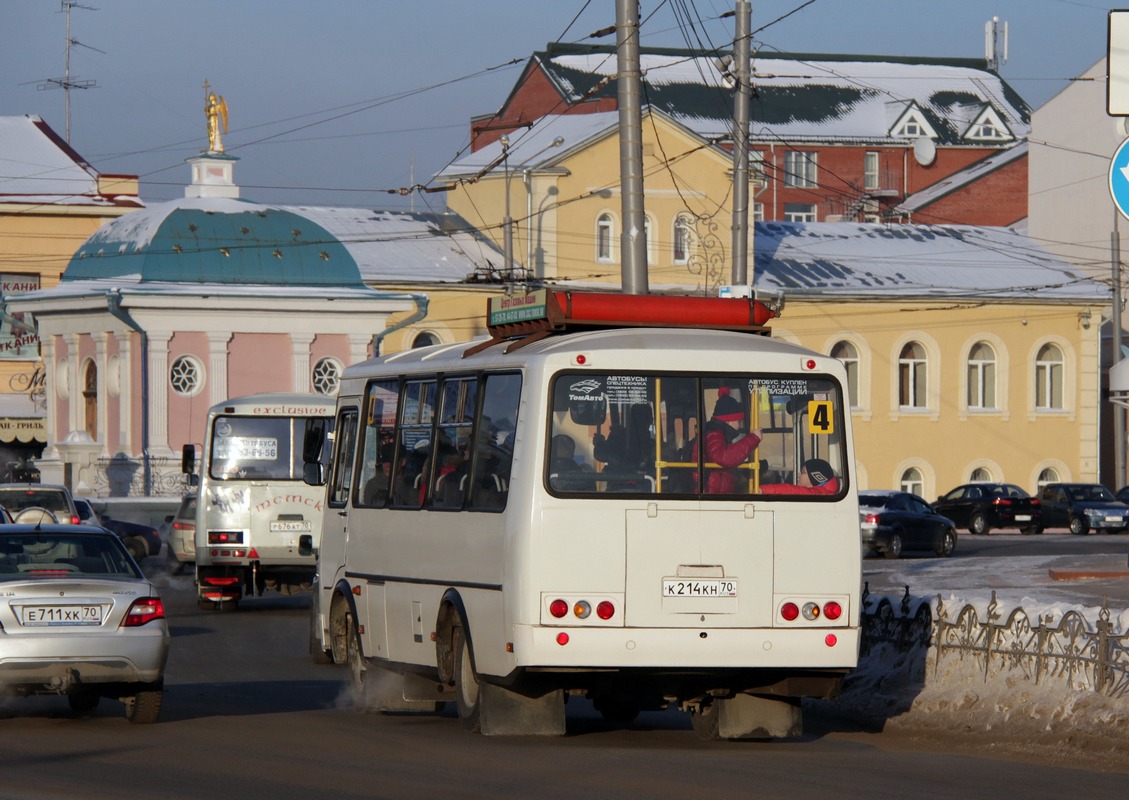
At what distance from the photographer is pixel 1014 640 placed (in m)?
14.2

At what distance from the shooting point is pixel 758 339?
13.3m

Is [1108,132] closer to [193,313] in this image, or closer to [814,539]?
[193,313]

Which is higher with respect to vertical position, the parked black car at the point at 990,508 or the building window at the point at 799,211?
the building window at the point at 799,211

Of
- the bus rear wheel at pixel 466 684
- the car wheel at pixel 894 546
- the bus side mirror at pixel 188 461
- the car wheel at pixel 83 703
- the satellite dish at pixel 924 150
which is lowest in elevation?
the car wheel at pixel 894 546

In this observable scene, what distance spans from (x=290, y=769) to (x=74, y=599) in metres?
2.80

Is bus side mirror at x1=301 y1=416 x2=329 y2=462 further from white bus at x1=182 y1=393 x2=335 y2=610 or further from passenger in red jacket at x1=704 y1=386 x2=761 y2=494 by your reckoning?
white bus at x1=182 y1=393 x2=335 y2=610

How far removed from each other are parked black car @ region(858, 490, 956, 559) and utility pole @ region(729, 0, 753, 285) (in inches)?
619

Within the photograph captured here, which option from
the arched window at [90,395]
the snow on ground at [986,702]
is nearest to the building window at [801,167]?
the arched window at [90,395]

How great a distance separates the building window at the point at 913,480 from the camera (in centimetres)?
6178

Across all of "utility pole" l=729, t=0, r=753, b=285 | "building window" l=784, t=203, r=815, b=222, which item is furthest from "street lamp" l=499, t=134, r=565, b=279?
"building window" l=784, t=203, r=815, b=222

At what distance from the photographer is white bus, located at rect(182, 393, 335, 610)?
90.3 ft

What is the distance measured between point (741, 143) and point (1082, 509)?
3010 centimetres

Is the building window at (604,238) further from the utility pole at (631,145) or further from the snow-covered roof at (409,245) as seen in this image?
the utility pole at (631,145)

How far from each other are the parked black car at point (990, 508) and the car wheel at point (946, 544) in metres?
12.0
